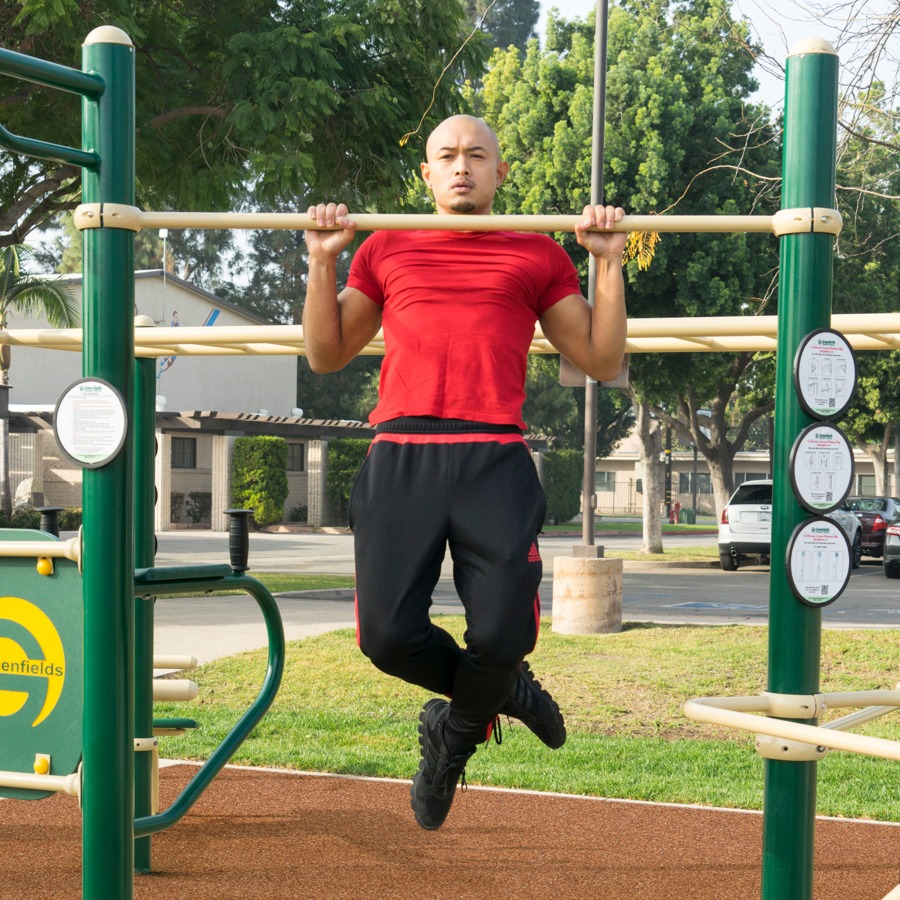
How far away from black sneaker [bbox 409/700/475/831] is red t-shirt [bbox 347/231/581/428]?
78cm

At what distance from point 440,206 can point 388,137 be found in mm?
8287

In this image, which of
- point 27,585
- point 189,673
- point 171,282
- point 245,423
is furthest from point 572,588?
point 171,282

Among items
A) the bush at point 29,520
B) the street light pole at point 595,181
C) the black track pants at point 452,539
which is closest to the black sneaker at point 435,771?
the black track pants at point 452,539

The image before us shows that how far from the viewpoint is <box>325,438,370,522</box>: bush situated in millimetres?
32250

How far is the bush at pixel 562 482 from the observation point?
37219 mm

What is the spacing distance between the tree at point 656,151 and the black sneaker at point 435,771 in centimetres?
1520

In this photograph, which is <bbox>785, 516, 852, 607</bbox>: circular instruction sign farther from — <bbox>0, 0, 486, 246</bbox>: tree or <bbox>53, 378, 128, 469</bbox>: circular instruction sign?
<bbox>0, 0, 486, 246</bbox>: tree

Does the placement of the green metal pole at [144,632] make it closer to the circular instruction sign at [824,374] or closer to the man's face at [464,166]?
the man's face at [464,166]

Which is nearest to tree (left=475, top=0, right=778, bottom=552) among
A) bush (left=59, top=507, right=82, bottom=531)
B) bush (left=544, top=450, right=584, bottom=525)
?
bush (left=59, top=507, right=82, bottom=531)

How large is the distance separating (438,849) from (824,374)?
222cm

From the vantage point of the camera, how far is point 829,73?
265 cm

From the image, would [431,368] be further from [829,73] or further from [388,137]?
[388,137]

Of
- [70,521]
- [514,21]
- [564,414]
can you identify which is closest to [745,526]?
[70,521]

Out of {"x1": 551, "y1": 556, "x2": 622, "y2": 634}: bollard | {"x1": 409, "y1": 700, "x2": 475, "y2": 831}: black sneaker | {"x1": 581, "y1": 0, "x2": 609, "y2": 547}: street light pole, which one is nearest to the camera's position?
{"x1": 409, "y1": 700, "x2": 475, "y2": 831}: black sneaker
